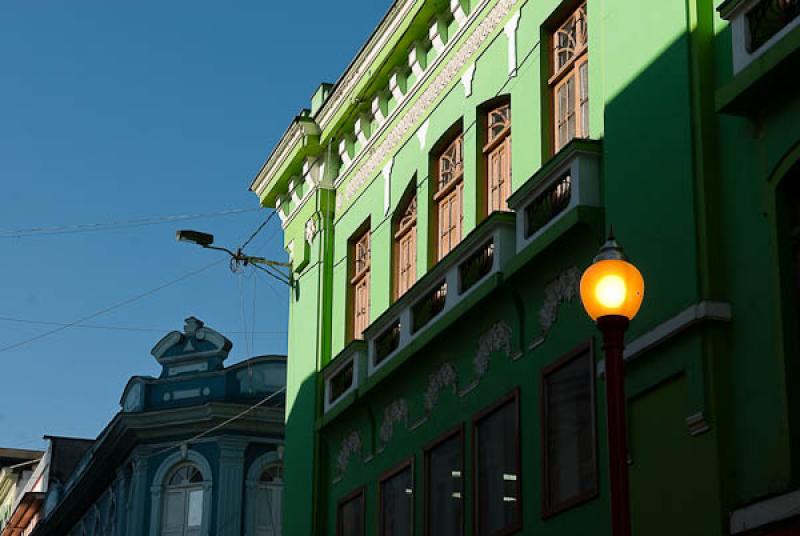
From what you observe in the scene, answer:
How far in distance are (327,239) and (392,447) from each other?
5.06 m

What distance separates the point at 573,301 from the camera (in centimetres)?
1828

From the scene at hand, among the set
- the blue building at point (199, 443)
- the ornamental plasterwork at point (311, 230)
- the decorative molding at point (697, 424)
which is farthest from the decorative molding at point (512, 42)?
the blue building at point (199, 443)

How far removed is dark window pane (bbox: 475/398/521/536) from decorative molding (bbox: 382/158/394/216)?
5.34 meters

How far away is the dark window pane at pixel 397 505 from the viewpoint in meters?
22.5

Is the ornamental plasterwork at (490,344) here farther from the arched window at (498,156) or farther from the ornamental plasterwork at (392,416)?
the ornamental plasterwork at (392,416)

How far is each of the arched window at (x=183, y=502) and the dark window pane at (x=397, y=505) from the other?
18.5 metres

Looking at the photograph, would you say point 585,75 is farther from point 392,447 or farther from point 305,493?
point 305,493

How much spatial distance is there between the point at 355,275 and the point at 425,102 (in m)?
3.62

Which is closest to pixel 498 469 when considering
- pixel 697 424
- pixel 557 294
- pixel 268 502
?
pixel 557 294

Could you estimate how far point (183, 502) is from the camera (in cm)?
4178

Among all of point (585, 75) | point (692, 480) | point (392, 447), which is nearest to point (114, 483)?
point (392, 447)

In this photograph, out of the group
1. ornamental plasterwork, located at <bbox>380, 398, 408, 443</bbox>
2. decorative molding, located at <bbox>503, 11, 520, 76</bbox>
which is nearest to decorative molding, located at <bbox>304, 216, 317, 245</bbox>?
ornamental plasterwork, located at <bbox>380, 398, 408, 443</bbox>

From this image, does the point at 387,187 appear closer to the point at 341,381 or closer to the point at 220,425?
the point at 341,381

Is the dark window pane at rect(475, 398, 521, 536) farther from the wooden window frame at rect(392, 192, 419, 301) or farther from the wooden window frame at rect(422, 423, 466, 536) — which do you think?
the wooden window frame at rect(392, 192, 419, 301)
